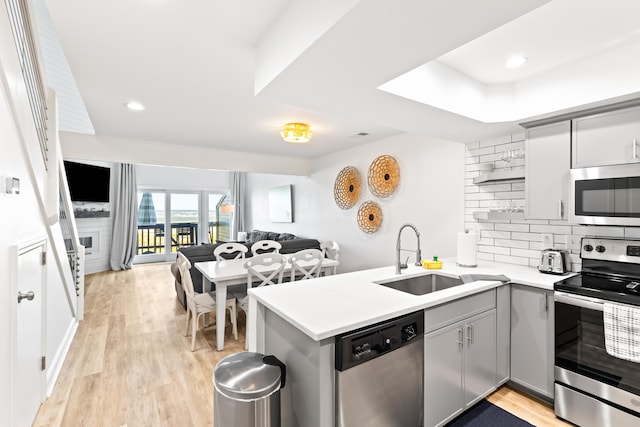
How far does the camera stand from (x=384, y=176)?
4.21 metres

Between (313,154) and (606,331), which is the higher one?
(313,154)

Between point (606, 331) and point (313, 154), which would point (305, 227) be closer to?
point (313, 154)

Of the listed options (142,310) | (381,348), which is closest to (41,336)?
(142,310)

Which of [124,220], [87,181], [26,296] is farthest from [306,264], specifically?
[124,220]

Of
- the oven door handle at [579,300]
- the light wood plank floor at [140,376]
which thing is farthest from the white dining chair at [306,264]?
the oven door handle at [579,300]

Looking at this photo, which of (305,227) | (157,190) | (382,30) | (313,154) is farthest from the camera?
(157,190)

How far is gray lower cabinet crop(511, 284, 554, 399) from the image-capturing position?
2023 millimetres

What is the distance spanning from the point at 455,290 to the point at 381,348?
2.47 feet

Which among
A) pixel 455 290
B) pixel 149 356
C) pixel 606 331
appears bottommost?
pixel 149 356

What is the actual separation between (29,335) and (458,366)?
2682mm

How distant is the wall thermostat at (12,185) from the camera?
157 cm

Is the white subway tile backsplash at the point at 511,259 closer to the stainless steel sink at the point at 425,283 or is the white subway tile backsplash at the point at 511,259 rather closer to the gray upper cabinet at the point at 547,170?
the gray upper cabinet at the point at 547,170

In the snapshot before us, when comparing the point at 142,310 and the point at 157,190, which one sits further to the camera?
the point at 157,190

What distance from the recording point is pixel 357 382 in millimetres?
1368
